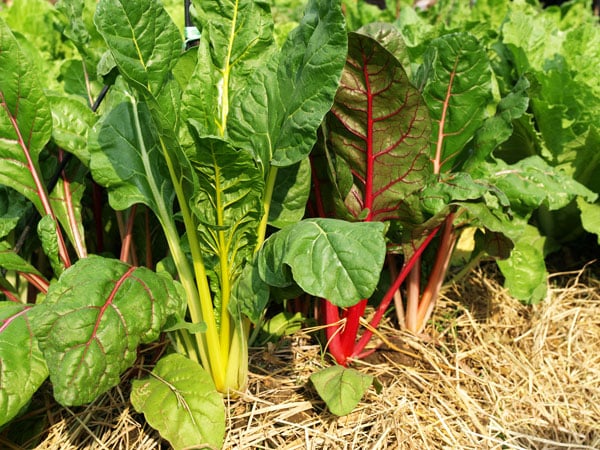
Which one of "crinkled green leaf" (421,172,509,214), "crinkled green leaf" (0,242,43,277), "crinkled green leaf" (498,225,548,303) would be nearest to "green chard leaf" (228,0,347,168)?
"crinkled green leaf" (421,172,509,214)

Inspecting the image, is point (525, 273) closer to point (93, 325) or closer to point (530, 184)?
point (530, 184)

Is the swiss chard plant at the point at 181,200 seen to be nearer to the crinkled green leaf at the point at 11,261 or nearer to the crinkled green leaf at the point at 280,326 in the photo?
the crinkled green leaf at the point at 11,261

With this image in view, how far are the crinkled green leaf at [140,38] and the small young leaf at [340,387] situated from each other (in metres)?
0.69

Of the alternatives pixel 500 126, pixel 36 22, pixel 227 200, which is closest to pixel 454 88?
pixel 500 126

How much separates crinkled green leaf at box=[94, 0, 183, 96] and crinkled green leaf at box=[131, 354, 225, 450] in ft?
1.93

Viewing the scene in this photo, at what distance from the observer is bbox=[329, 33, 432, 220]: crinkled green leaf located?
1.19 meters

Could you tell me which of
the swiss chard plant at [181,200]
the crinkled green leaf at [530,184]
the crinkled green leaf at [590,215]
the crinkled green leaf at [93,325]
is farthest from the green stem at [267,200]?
the crinkled green leaf at [590,215]

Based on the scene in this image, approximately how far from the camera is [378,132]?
1.28 meters

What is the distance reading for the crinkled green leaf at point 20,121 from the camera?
1229 mm

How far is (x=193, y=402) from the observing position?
3.82 feet

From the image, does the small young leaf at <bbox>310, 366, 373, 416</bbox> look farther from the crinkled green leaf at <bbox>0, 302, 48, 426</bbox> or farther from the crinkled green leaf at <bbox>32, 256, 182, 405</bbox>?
the crinkled green leaf at <bbox>0, 302, 48, 426</bbox>

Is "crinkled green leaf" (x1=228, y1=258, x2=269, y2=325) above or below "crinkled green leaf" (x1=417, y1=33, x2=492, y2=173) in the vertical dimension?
below

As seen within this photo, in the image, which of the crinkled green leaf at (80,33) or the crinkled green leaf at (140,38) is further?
the crinkled green leaf at (80,33)

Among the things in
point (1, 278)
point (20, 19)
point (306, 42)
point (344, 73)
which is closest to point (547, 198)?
point (344, 73)
